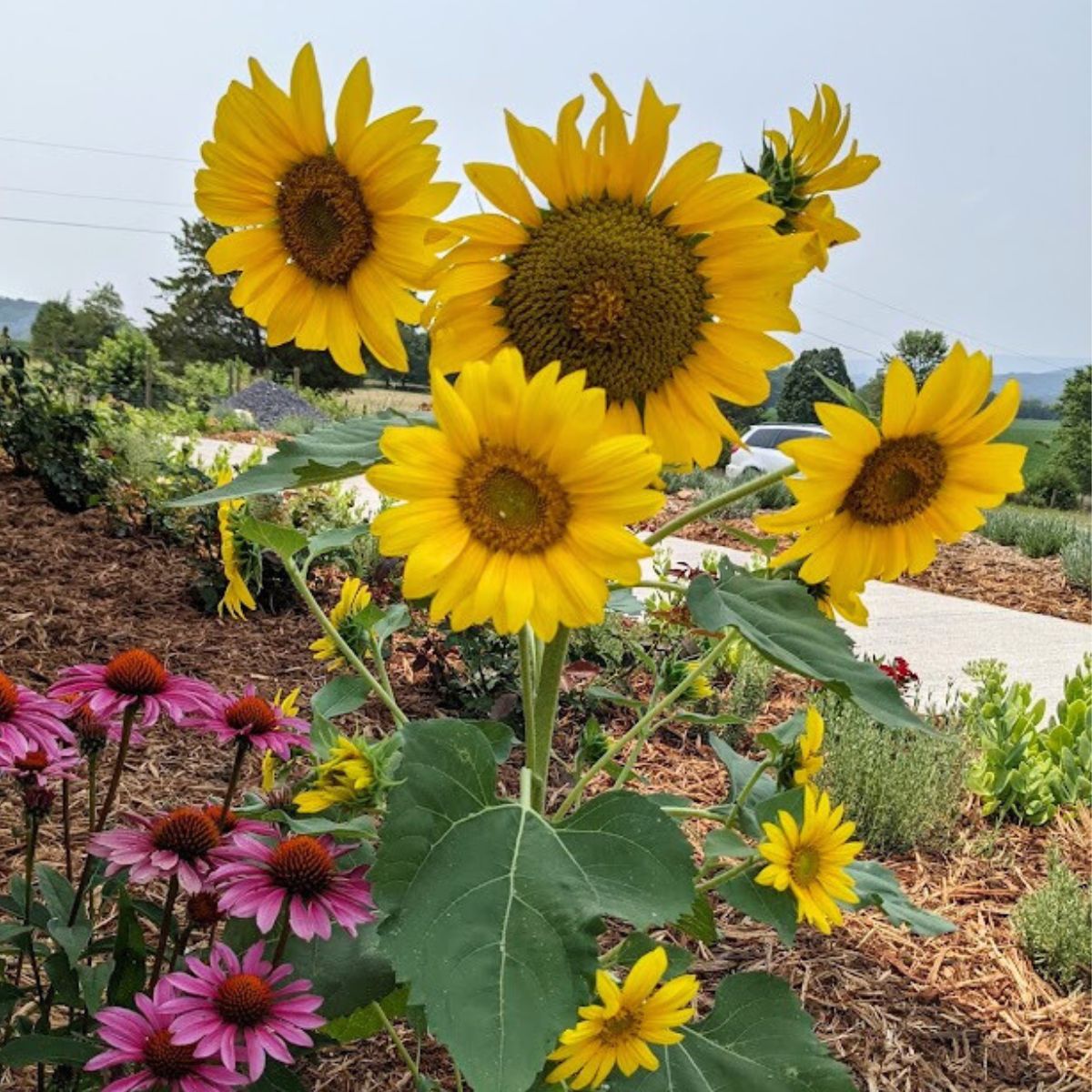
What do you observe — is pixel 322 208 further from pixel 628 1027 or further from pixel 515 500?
pixel 628 1027

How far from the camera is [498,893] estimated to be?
1.07 meters

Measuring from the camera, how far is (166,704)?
1436 mm

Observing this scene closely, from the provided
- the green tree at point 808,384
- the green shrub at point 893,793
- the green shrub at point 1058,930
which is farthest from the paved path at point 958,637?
the green tree at point 808,384

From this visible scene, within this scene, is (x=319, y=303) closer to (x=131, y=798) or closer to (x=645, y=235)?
(x=645, y=235)

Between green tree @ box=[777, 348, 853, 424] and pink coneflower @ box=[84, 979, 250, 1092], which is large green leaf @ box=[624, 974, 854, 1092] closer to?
pink coneflower @ box=[84, 979, 250, 1092]

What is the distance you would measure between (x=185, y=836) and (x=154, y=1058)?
0.27 meters

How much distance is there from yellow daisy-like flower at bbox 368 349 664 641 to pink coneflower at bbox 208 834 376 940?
0.60 m

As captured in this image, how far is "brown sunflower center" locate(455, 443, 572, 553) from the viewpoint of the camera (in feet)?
2.88

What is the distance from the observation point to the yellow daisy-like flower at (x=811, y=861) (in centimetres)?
145

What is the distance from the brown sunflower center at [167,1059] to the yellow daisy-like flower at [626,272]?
810 mm

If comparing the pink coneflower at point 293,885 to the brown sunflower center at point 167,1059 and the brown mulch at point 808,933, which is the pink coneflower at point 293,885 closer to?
the brown sunflower center at point 167,1059

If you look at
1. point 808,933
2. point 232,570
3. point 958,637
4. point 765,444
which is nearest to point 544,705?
point 232,570

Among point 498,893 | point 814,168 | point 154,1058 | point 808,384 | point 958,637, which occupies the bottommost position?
point 154,1058

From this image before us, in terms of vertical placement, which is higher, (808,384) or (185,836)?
(808,384)
